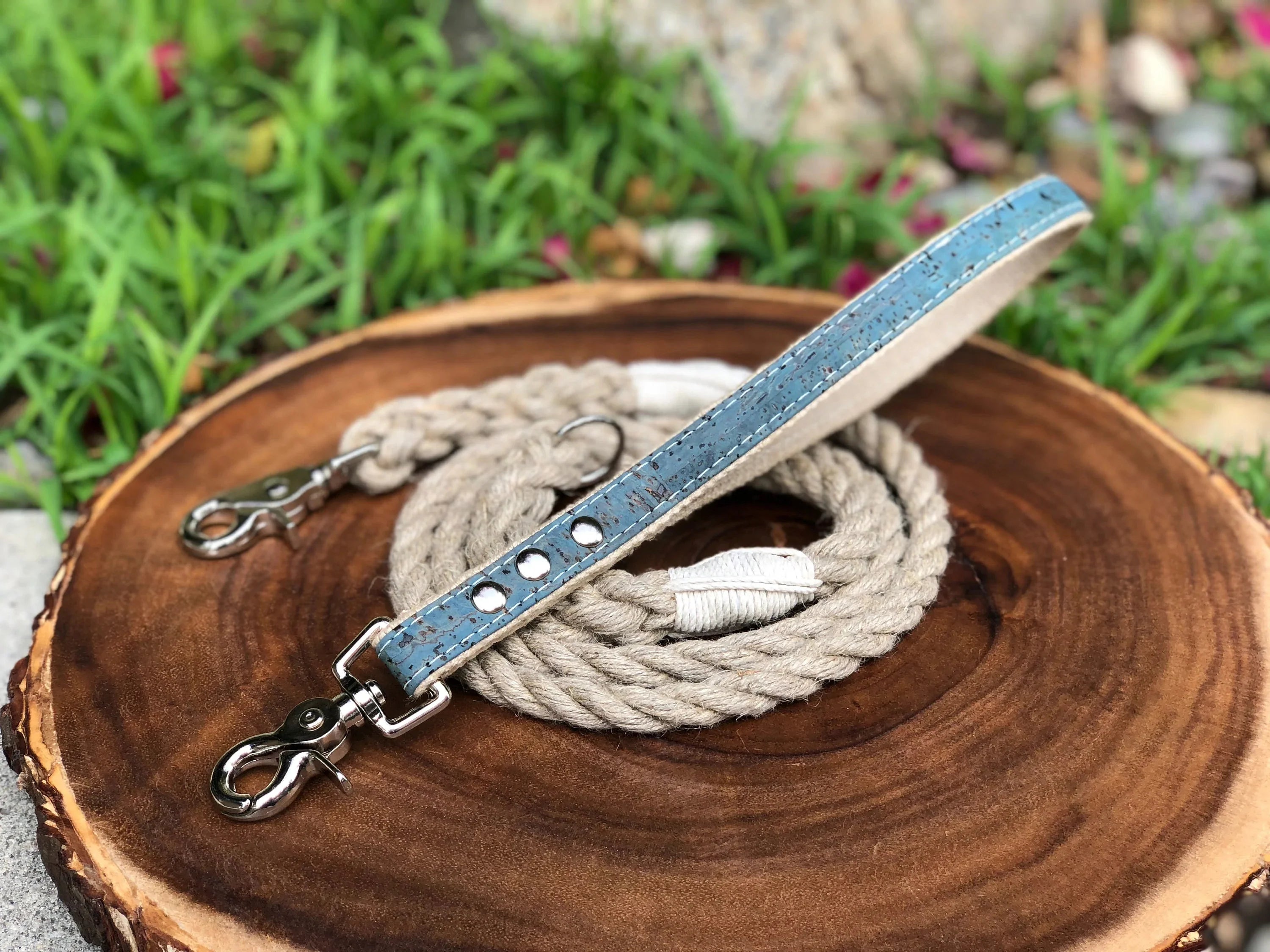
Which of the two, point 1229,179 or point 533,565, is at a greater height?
point 1229,179

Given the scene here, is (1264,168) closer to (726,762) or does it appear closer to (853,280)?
(853,280)

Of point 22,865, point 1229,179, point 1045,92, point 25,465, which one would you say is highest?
point 1045,92

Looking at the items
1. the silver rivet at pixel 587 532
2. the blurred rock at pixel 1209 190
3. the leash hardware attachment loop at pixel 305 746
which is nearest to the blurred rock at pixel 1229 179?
the blurred rock at pixel 1209 190

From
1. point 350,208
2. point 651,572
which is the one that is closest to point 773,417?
point 651,572

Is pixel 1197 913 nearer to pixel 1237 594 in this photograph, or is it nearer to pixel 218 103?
pixel 1237 594

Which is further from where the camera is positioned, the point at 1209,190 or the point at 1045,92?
the point at 1045,92

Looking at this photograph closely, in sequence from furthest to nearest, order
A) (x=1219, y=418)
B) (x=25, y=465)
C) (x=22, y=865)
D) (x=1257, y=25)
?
(x=1257, y=25)
(x=1219, y=418)
(x=25, y=465)
(x=22, y=865)
